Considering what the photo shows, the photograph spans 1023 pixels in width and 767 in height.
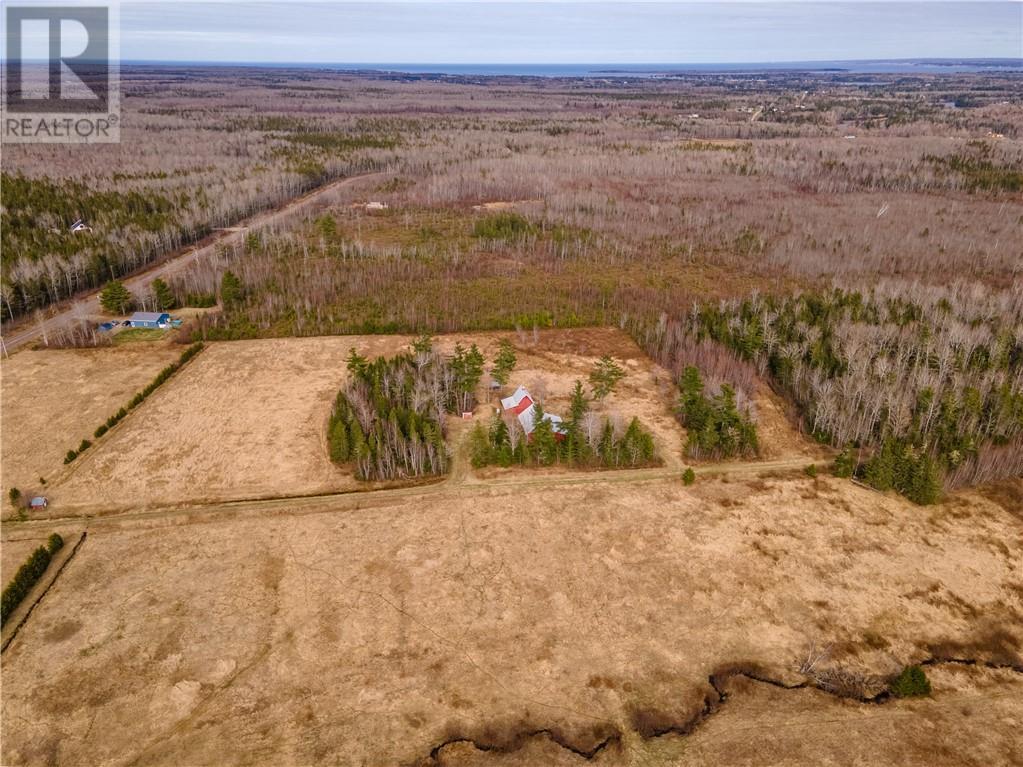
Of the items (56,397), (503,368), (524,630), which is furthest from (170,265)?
(524,630)

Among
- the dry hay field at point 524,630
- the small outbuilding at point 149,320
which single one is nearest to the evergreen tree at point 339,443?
the dry hay field at point 524,630

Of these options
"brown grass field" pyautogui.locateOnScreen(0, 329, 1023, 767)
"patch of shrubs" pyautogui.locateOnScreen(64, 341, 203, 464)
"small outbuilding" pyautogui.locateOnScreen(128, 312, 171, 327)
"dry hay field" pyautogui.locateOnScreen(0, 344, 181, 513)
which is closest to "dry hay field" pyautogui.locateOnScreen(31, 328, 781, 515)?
"brown grass field" pyautogui.locateOnScreen(0, 329, 1023, 767)

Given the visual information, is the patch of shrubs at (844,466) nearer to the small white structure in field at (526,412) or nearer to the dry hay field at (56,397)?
the small white structure in field at (526,412)

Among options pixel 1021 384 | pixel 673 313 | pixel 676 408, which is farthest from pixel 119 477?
pixel 1021 384

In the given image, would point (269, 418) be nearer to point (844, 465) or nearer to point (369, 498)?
point (369, 498)

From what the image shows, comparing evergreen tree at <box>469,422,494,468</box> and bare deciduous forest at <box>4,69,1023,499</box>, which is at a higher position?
bare deciduous forest at <box>4,69,1023,499</box>

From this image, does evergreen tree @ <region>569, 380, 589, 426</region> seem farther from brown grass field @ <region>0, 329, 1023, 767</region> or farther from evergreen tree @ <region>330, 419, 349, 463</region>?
evergreen tree @ <region>330, 419, 349, 463</region>
